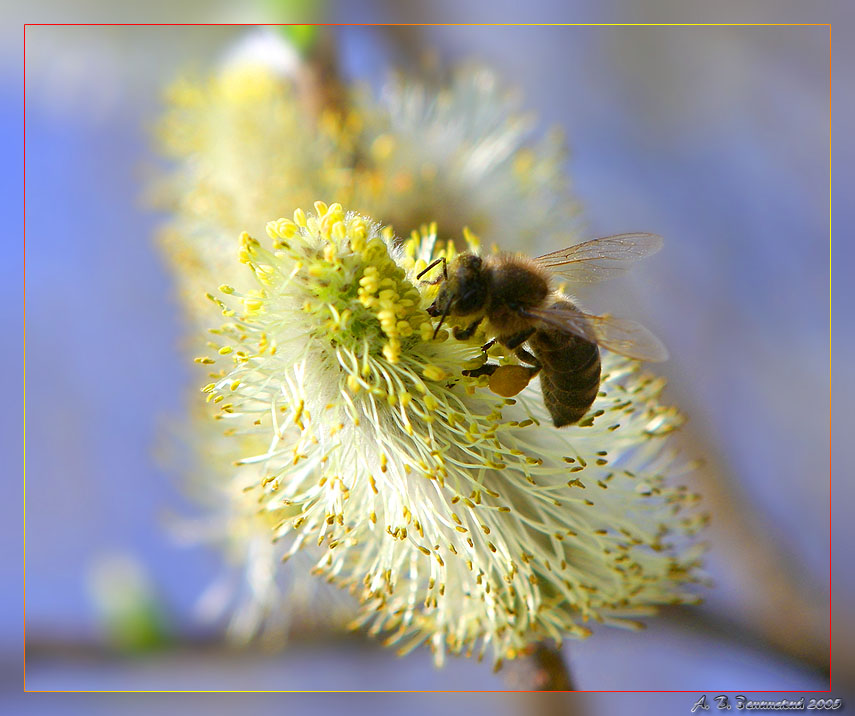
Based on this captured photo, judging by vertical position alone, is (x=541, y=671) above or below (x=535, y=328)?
below

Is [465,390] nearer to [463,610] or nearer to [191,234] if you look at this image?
[463,610]

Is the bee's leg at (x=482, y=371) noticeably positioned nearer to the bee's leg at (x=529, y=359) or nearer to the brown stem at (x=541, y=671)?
the bee's leg at (x=529, y=359)

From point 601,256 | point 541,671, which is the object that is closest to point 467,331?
point 601,256

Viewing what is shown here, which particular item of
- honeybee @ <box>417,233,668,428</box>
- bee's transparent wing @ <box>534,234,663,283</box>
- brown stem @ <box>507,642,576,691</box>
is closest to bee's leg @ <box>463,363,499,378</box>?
honeybee @ <box>417,233,668,428</box>

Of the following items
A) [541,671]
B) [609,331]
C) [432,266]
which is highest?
[432,266]

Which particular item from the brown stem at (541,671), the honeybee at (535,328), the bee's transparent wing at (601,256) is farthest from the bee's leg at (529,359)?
the brown stem at (541,671)

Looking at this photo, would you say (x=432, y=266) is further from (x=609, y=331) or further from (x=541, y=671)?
(x=541, y=671)

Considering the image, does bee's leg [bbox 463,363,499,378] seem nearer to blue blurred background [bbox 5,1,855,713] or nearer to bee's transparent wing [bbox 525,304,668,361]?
bee's transparent wing [bbox 525,304,668,361]

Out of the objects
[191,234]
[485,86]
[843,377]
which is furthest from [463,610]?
[843,377]
